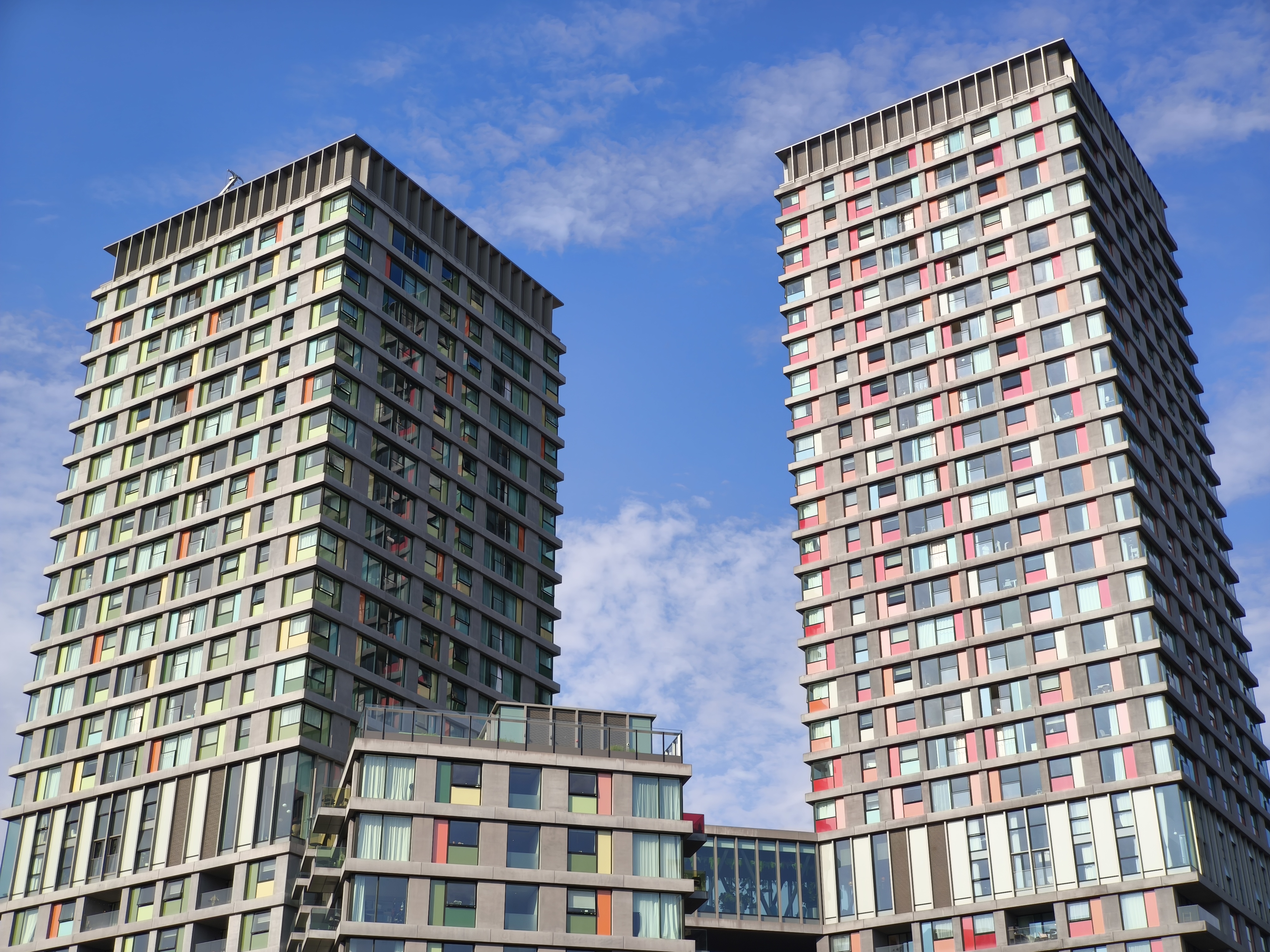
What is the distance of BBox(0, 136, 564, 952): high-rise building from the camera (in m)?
94.5

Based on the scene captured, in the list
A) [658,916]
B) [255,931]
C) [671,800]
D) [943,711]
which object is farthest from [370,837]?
[943,711]

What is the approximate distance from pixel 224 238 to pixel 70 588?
25.6 m

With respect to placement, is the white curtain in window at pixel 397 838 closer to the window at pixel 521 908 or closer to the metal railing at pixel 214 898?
the window at pixel 521 908

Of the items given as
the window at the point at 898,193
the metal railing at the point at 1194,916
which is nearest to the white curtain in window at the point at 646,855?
the metal railing at the point at 1194,916

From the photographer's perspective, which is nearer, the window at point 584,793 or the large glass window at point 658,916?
the large glass window at point 658,916

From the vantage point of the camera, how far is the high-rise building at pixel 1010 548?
92.2 meters

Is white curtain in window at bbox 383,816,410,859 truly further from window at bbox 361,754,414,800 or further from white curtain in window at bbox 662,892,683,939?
white curtain in window at bbox 662,892,683,939

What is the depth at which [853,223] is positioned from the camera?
116875 mm

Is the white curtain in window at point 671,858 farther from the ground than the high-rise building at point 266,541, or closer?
closer

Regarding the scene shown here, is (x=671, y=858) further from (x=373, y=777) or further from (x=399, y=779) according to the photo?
(x=373, y=777)

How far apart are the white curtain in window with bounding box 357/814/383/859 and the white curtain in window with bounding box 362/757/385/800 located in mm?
1140

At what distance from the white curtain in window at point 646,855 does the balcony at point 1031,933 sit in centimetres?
2300

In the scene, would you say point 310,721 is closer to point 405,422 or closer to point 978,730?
point 405,422

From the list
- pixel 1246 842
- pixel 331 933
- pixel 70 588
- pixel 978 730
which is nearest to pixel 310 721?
pixel 331 933
